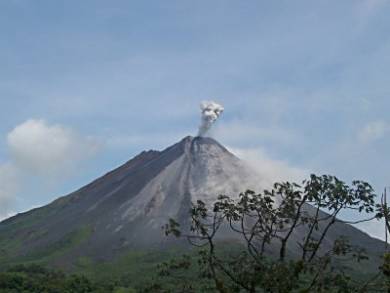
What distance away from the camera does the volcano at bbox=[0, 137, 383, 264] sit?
121812 mm

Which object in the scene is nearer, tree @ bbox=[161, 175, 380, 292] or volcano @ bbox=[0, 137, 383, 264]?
tree @ bbox=[161, 175, 380, 292]

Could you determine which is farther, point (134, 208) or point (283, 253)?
point (134, 208)

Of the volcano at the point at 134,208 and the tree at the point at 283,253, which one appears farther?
the volcano at the point at 134,208

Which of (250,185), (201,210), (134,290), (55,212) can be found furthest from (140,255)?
(201,210)

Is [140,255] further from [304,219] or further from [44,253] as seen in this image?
[304,219]

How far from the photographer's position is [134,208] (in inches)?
5310

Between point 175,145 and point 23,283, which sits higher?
point 175,145

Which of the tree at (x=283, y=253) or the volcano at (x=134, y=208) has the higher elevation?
the volcano at (x=134, y=208)

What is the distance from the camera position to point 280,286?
46.8 feet

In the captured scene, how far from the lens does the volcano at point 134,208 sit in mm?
121812

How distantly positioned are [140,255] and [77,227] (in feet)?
81.9

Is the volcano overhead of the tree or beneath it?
overhead

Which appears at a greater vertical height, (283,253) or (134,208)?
(134,208)

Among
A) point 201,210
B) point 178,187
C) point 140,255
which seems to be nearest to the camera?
point 201,210
